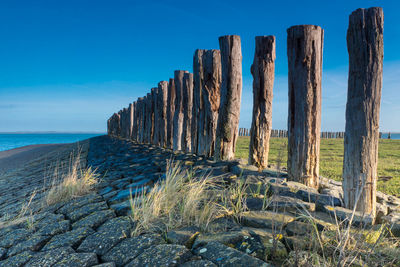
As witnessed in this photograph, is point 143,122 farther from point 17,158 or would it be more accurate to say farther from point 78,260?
point 17,158

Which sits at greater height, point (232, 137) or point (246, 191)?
point (232, 137)

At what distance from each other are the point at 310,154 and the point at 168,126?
4927 mm

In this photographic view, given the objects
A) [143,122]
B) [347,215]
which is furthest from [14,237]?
[143,122]

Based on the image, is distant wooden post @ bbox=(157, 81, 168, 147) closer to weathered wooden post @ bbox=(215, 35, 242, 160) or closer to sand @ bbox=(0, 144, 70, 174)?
weathered wooden post @ bbox=(215, 35, 242, 160)

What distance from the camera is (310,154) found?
10.8 feet

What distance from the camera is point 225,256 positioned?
6.00ft

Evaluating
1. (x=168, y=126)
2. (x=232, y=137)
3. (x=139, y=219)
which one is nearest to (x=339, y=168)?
(x=232, y=137)

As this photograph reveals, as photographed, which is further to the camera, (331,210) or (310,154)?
(310,154)

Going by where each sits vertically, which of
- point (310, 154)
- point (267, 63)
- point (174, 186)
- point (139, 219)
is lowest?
point (139, 219)

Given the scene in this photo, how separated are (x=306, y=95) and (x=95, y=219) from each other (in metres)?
2.76

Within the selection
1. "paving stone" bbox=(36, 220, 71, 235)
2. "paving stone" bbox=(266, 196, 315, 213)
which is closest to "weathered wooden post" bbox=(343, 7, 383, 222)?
"paving stone" bbox=(266, 196, 315, 213)

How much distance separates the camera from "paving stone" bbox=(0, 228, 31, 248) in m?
2.71

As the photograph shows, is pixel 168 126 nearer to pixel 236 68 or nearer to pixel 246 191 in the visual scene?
pixel 236 68

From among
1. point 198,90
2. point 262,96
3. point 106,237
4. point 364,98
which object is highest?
point 198,90
